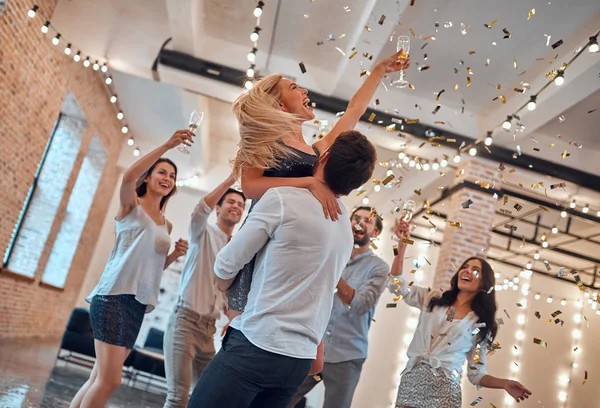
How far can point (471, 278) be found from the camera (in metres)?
3.80

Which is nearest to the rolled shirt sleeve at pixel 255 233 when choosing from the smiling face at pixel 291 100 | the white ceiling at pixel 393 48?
the smiling face at pixel 291 100

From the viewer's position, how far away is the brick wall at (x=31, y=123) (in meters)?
6.57

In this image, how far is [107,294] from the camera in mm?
2977

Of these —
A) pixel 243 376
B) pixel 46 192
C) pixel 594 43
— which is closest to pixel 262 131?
pixel 243 376

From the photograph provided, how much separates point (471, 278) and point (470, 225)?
464 cm

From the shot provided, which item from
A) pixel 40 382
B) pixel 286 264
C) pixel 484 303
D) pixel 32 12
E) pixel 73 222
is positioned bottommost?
pixel 40 382

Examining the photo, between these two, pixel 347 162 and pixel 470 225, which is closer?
pixel 347 162

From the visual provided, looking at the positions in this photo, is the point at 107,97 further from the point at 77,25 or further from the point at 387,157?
the point at 387,157

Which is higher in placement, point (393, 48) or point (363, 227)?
point (393, 48)

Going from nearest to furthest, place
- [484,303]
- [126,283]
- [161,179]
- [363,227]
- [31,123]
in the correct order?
1. [126,283]
2. [161,179]
3. [484,303]
4. [363,227]
5. [31,123]

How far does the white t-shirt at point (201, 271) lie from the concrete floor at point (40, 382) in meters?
1.36

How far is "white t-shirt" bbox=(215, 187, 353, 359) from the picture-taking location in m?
1.58

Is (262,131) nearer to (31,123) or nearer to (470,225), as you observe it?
(31,123)

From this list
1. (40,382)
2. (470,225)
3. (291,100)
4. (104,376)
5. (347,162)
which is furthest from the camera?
(470,225)
